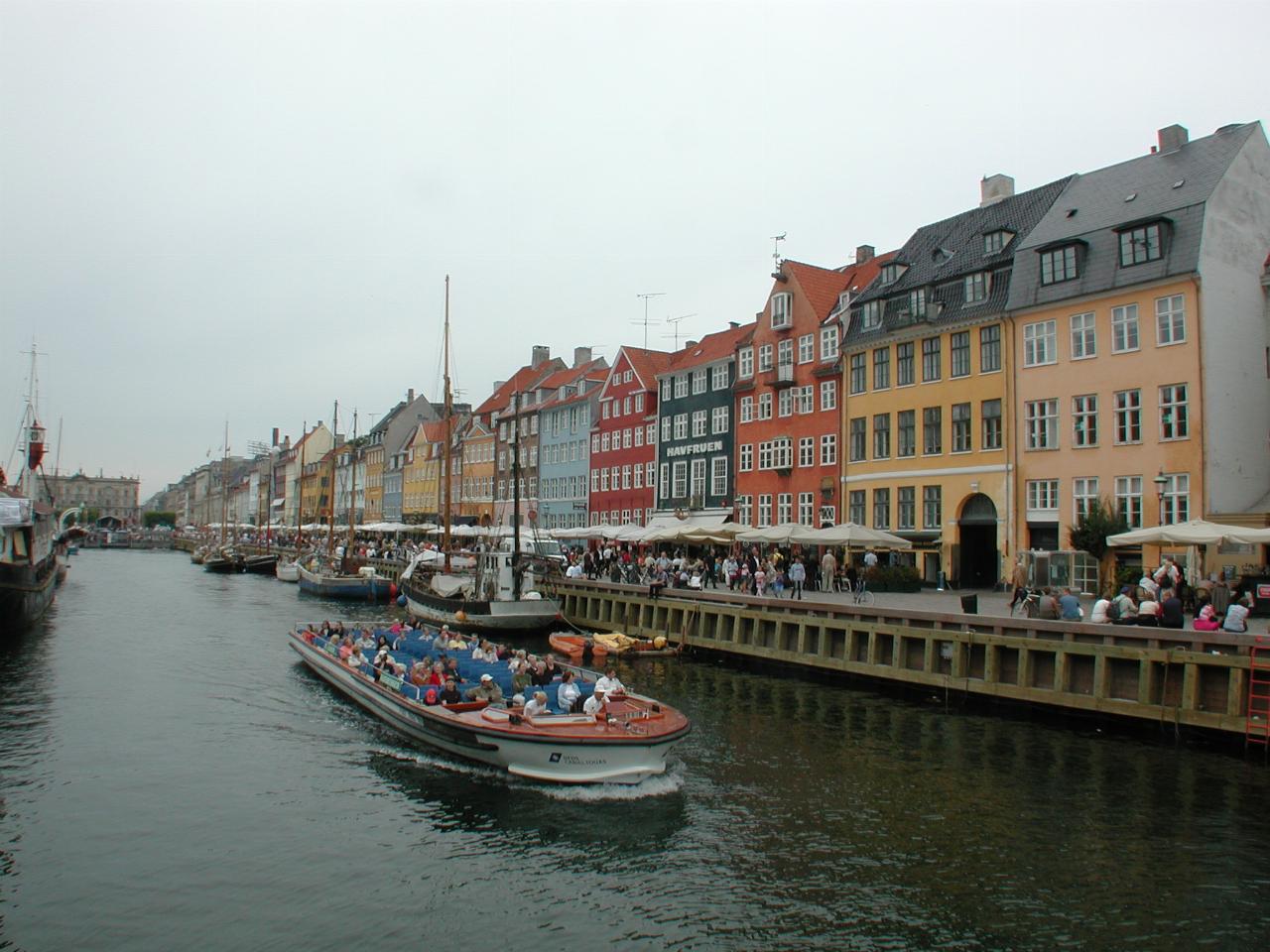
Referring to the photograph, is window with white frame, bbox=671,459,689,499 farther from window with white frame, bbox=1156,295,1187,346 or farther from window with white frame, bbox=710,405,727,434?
window with white frame, bbox=1156,295,1187,346

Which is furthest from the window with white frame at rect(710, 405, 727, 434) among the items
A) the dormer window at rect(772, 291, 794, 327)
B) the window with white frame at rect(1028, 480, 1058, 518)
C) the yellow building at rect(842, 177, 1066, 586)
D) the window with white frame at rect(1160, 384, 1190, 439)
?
the window with white frame at rect(1160, 384, 1190, 439)

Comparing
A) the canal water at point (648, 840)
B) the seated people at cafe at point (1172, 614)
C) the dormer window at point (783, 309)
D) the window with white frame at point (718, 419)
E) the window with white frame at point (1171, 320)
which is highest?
the dormer window at point (783, 309)

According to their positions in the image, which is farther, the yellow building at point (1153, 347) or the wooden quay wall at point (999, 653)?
the yellow building at point (1153, 347)

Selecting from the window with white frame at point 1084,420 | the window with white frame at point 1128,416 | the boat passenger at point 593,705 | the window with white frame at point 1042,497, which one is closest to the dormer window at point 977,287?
the window with white frame at point 1084,420

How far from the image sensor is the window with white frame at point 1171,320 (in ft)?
103

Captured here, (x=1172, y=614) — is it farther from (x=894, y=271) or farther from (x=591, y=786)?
(x=894, y=271)

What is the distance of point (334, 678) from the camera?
25.7 m

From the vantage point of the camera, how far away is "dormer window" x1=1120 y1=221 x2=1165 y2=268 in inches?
1275

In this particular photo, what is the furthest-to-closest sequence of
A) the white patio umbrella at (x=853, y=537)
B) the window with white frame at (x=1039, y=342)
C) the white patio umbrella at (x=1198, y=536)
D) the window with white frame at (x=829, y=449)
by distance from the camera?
the window with white frame at (x=829, y=449)
the window with white frame at (x=1039, y=342)
the white patio umbrella at (x=853, y=537)
the white patio umbrella at (x=1198, y=536)

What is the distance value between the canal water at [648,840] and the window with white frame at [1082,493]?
14.2 m

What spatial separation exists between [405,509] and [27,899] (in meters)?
93.2

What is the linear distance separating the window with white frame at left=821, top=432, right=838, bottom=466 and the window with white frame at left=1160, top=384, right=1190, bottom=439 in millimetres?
15214

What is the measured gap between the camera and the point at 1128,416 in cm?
Answer: 3272

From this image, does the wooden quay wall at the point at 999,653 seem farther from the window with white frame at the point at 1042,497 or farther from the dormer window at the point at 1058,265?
the dormer window at the point at 1058,265
